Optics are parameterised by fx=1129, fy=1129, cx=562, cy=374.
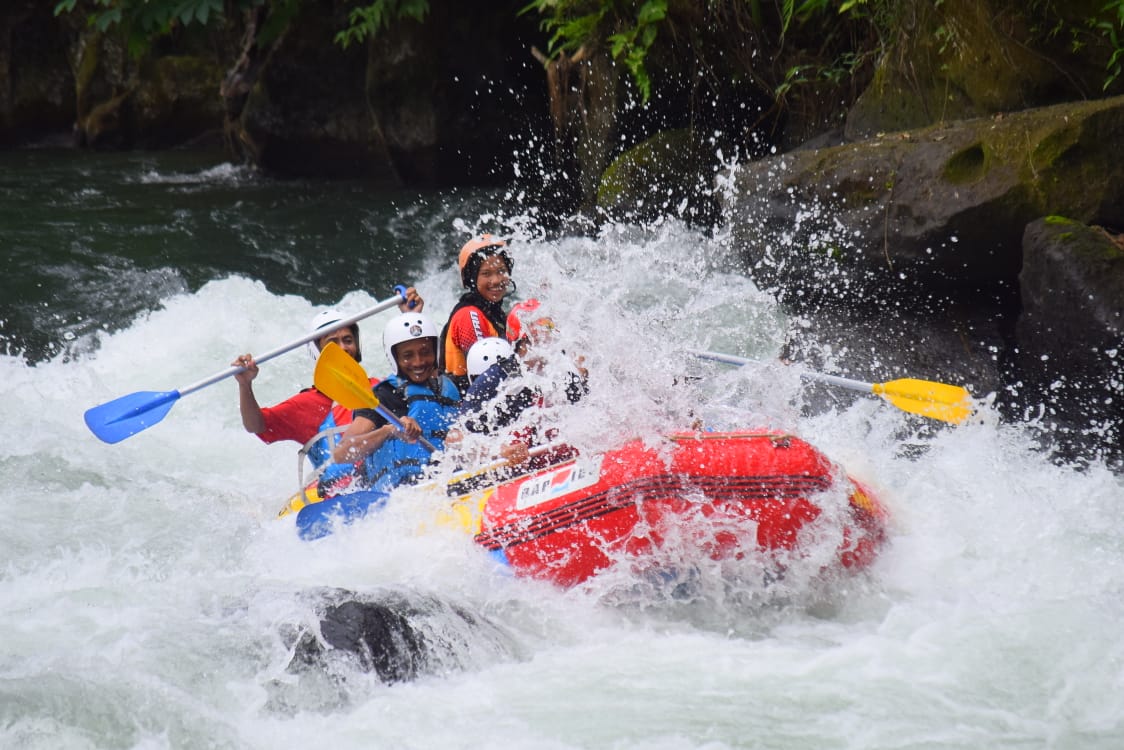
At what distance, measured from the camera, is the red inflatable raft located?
163 inches

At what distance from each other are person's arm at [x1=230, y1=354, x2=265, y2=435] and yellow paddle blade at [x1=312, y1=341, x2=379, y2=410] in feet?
1.86

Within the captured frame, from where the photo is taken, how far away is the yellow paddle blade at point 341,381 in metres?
4.68

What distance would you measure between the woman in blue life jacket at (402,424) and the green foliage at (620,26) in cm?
411

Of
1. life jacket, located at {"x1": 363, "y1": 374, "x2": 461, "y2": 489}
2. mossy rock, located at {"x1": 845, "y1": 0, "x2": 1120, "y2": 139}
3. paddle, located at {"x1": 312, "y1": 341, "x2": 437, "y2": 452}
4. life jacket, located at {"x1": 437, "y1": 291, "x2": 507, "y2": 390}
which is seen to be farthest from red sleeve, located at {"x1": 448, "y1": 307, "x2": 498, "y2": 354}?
mossy rock, located at {"x1": 845, "y1": 0, "x2": 1120, "y2": 139}

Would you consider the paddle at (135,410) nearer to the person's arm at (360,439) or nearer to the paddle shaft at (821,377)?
the person's arm at (360,439)

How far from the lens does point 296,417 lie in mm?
5582

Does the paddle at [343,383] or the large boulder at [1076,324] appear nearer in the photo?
the paddle at [343,383]

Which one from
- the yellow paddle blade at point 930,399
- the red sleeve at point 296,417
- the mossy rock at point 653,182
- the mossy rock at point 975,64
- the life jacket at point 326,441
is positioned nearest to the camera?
the yellow paddle blade at point 930,399

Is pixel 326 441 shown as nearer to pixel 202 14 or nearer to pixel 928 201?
pixel 928 201

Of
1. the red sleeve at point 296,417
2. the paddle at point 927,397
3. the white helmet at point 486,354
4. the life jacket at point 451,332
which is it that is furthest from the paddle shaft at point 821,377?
the red sleeve at point 296,417

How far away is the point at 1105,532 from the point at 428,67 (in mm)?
8303

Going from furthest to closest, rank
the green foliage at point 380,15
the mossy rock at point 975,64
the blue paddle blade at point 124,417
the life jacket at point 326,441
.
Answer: the green foliage at point 380,15, the mossy rock at point 975,64, the life jacket at point 326,441, the blue paddle blade at point 124,417

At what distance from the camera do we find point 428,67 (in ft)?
36.5

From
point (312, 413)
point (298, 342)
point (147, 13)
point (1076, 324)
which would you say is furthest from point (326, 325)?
point (147, 13)
